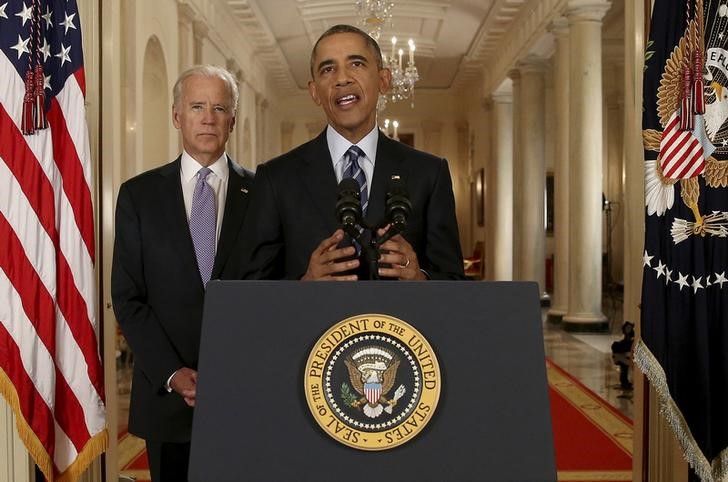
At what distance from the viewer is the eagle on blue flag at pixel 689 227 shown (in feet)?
11.0

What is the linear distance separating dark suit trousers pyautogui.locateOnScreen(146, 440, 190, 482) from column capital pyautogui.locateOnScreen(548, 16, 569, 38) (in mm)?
11238

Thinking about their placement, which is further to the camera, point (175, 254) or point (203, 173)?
point (203, 173)

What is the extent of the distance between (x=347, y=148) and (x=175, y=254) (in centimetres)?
81

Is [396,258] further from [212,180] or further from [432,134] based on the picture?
[432,134]

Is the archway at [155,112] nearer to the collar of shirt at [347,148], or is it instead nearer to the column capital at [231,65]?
the column capital at [231,65]

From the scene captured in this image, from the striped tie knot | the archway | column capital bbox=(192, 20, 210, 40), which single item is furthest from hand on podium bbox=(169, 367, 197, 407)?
column capital bbox=(192, 20, 210, 40)

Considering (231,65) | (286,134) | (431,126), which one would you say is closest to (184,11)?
(231,65)

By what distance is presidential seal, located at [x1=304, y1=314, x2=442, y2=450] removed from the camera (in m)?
1.58

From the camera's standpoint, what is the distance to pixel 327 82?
222 centimetres

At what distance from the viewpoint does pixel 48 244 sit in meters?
3.20

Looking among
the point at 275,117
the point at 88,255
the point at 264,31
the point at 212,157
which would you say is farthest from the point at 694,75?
the point at 275,117

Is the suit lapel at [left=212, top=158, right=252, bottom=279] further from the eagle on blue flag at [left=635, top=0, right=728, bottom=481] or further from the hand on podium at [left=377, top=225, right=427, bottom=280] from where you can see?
the eagle on blue flag at [left=635, top=0, right=728, bottom=481]

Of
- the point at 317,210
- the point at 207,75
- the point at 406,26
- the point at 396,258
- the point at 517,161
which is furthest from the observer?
the point at 406,26

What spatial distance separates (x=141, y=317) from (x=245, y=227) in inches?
22.8
